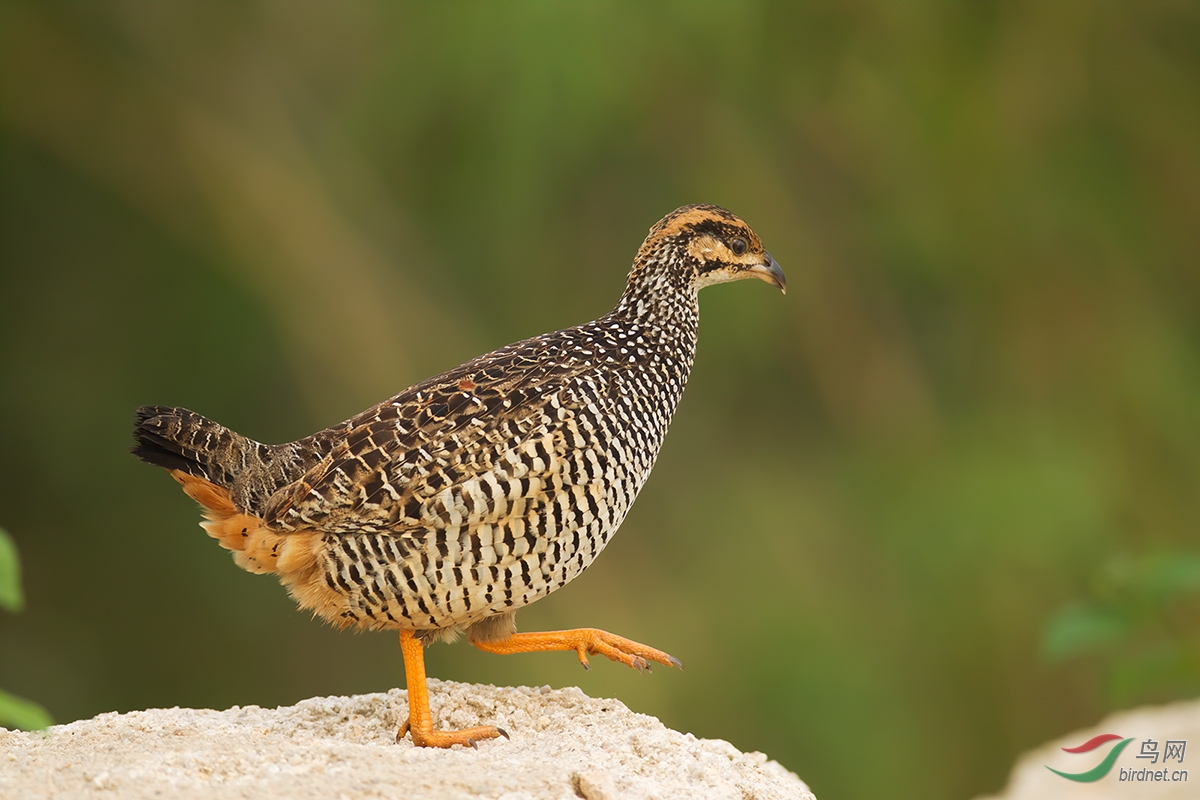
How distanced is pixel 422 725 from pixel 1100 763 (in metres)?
3.48

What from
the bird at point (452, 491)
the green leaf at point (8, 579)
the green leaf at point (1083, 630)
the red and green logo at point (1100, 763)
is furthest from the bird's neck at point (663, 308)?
the green leaf at point (8, 579)

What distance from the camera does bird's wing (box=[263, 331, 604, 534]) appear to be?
4.57m

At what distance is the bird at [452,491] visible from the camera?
15.0 ft

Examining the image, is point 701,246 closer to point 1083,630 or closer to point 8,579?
point 1083,630

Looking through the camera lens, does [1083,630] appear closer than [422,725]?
No

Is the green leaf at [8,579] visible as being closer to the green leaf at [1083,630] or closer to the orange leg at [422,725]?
the orange leg at [422,725]

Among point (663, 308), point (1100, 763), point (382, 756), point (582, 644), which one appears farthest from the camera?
point (1100, 763)

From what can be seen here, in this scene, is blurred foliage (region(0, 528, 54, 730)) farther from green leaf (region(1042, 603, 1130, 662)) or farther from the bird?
green leaf (region(1042, 603, 1130, 662))

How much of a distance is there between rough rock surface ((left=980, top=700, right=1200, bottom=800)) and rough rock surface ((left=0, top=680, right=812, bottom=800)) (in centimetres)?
204

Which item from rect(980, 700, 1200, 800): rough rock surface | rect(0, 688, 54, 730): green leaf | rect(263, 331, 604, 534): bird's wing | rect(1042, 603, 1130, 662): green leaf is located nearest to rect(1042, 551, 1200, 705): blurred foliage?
rect(1042, 603, 1130, 662): green leaf

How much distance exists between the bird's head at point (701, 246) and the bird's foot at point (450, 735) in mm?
2016

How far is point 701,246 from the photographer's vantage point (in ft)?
18.2

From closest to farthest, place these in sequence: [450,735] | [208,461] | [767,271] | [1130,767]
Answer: [450,735]
[208,461]
[767,271]
[1130,767]

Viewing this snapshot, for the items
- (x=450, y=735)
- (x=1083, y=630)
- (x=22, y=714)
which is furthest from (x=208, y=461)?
(x=1083, y=630)
